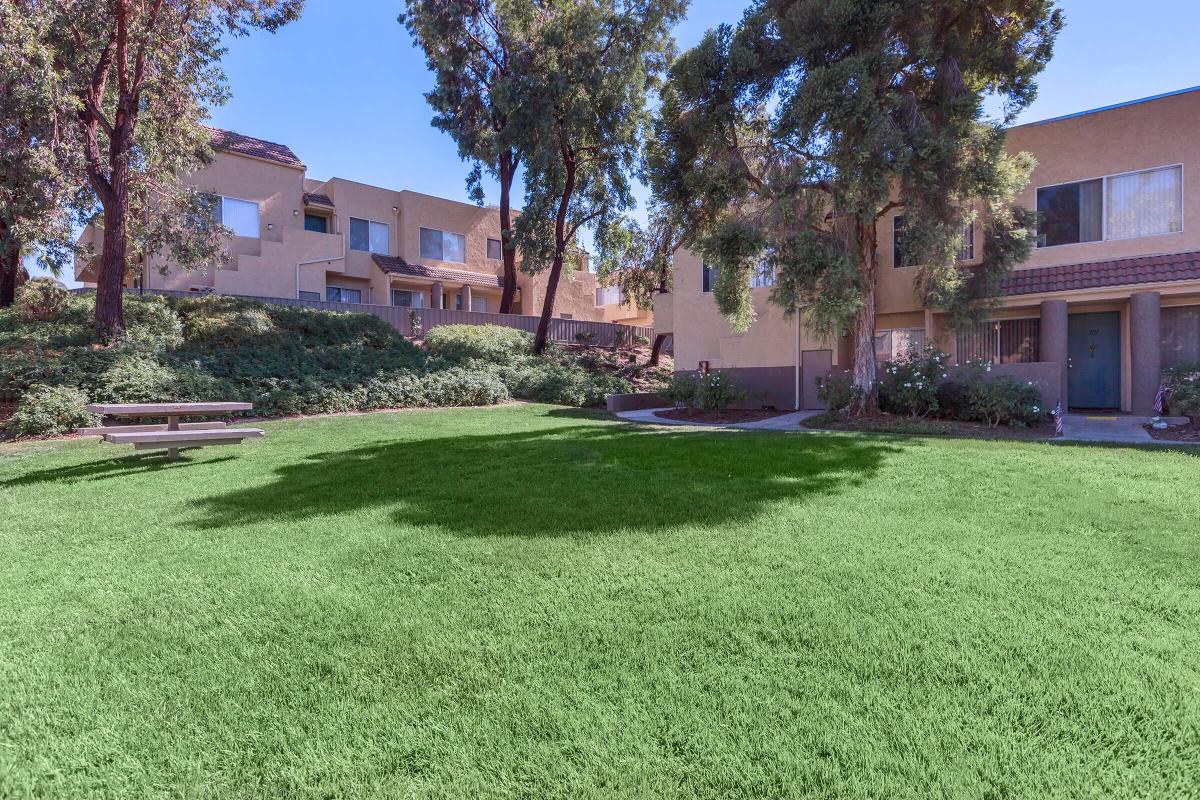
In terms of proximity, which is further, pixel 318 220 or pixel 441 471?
pixel 318 220

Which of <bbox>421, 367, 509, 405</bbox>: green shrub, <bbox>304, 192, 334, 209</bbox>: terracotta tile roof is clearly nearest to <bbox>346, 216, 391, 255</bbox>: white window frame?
<bbox>304, 192, 334, 209</bbox>: terracotta tile roof

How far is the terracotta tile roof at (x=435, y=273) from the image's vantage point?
2589 cm

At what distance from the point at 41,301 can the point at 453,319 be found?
1128 cm

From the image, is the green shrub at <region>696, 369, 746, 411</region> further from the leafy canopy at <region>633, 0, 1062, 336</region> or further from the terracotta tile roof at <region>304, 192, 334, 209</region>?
the terracotta tile roof at <region>304, 192, 334, 209</region>

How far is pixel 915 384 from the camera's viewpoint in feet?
38.5

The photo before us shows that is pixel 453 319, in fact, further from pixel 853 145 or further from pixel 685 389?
pixel 853 145

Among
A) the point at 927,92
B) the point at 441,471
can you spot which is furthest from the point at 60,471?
the point at 927,92

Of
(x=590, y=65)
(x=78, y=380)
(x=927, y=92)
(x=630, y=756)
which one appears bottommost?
(x=630, y=756)

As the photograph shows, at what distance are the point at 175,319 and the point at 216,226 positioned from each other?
342cm

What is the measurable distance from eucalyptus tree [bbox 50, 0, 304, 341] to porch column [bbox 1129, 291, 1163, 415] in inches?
772

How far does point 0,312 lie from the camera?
556 inches

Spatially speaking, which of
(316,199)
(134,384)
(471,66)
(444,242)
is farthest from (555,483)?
(444,242)

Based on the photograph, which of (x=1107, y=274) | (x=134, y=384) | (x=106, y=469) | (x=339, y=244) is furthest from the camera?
(x=339, y=244)

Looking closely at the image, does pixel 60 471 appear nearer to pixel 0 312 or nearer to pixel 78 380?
pixel 78 380
